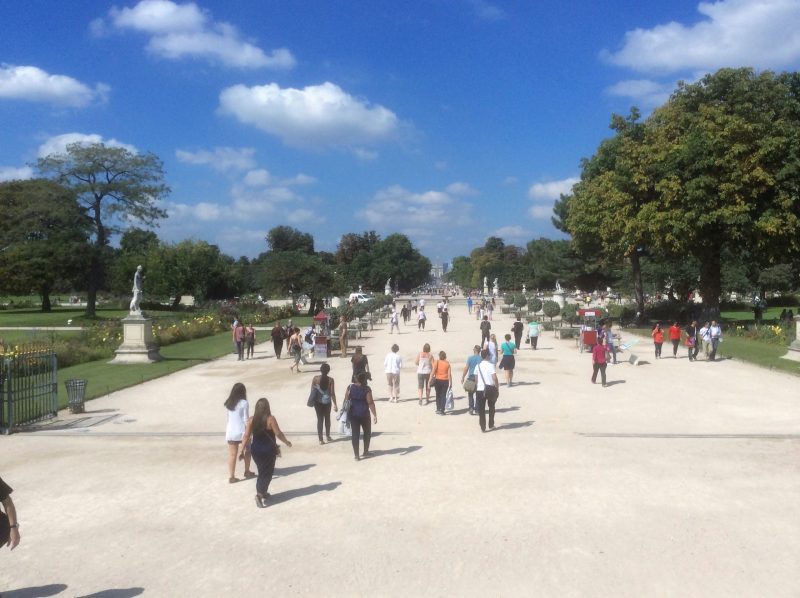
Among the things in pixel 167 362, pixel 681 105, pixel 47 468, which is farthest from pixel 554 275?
pixel 47 468

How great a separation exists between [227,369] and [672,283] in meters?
42.6

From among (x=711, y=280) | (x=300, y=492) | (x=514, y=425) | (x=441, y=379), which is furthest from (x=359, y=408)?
(x=711, y=280)

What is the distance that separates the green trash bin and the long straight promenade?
0.28m

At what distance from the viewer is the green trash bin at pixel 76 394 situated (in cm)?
1466

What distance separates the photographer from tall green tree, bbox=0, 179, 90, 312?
1874 inches

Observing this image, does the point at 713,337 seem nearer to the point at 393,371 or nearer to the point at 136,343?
the point at 393,371

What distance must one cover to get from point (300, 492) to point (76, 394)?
798cm

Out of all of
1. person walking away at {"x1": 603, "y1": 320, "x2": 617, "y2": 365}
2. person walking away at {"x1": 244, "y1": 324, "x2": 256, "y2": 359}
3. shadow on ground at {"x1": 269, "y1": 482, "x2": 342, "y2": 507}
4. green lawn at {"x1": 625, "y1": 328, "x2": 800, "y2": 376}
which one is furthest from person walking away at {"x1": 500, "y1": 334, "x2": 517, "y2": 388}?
person walking away at {"x1": 244, "y1": 324, "x2": 256, "y2": 359}

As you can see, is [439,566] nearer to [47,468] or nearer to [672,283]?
[47,468]

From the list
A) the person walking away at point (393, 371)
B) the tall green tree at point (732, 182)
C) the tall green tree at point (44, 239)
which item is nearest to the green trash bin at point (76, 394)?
the person walking away at point (393, 371)

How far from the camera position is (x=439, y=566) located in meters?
6.55

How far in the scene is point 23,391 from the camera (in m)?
13.7

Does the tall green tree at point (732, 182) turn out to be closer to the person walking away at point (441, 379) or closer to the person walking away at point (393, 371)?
the person walking away at point (393, 371)

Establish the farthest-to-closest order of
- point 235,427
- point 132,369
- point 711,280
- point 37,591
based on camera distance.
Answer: point 711,280 < point 132,369 < point 235,427 < point 37,591
